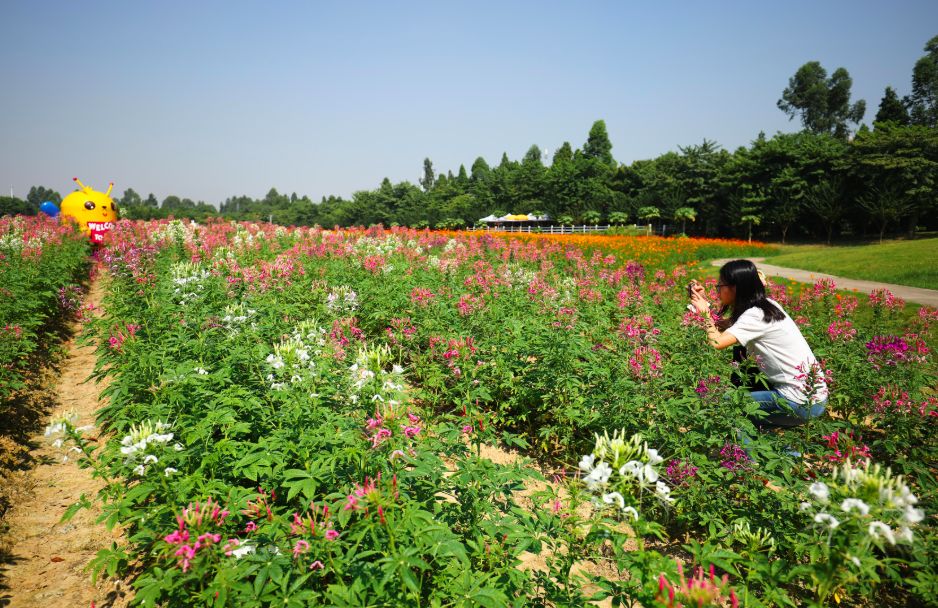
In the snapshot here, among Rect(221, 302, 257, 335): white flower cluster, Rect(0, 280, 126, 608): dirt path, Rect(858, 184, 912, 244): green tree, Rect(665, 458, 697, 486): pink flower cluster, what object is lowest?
Rect(0, 280, 126, 608): dirt path

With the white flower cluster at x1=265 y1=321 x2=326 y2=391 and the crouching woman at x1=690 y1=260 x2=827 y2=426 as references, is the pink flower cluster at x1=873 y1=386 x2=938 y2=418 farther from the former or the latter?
the white flower cluster at x1=265 y1=321 x2=326 y2=391

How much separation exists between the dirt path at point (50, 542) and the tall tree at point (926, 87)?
68398mm

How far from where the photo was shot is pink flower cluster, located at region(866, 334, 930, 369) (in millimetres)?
3756

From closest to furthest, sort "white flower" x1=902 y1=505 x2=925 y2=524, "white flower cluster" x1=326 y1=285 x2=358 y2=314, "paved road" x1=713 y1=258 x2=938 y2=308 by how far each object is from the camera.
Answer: "white flower" x1=902 y1=505 x2=925 y2=524, "white flower cluster" x1=326 y1=285 x2=358 y2=314, "paved road" x1=713 y1=258 x2=938 y2=308

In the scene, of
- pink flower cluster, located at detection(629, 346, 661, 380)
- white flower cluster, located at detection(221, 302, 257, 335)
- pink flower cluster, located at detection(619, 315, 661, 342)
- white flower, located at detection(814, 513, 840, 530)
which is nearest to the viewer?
white flower, located at detection(814, 513, 840, 530)

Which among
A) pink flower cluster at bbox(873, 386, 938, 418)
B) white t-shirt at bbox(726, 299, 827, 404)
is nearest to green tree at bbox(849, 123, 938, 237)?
pink flower cluster at bbox(873, 386, 938, 418)

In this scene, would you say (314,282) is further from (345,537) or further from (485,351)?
(345,537)

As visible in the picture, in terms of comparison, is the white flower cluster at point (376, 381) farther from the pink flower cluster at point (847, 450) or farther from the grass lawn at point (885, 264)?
the grass lawn at point (885, 264)

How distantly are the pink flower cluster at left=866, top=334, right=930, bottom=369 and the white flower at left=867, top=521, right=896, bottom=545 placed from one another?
3.31m

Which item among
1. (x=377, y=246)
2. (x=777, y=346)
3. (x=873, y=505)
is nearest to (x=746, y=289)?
(x=777, y=346)

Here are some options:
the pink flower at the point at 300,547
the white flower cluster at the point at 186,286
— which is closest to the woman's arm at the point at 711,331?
the pink flower at the point at 300,547

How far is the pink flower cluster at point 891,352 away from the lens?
376cm

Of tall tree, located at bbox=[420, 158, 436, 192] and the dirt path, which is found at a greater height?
tall tree, located at bbox=[420, 158, 436, 192]

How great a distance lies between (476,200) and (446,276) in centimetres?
4876
